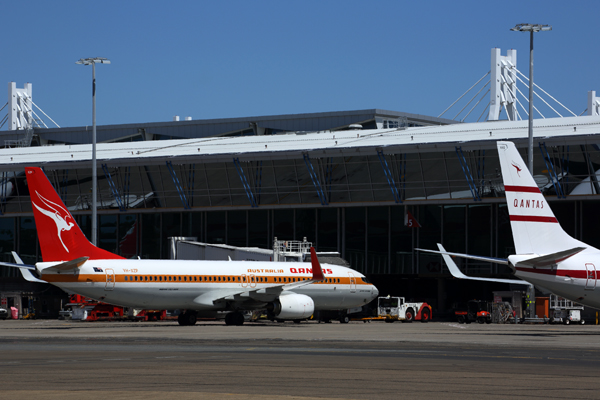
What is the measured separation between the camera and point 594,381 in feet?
48.3

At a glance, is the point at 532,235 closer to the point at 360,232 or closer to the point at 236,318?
the point at 236,318

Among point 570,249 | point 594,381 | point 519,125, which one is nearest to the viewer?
point 594,381

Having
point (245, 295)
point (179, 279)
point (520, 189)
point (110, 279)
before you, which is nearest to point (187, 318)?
point (179, 279)

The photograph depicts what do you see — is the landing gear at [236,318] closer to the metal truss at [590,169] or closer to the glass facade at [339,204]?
the glass facade at [339,204]

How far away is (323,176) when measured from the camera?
60.9 metres

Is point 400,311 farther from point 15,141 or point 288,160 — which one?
point 15,141

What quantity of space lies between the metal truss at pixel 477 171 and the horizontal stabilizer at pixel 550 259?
80.6 feet

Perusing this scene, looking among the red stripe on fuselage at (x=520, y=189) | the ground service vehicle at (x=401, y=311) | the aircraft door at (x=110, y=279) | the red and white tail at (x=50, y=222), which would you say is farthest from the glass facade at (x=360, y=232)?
the red and white tail at (x=50, y=222)

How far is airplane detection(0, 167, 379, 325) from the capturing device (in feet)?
127

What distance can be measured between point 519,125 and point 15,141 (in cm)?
5117

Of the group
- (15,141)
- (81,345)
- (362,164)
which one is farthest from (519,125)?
(15,141)

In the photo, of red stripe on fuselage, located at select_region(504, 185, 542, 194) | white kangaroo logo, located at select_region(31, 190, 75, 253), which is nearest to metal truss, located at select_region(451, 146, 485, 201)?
red stripe on fuselage, located at select_region(504, 185, 542, 194)

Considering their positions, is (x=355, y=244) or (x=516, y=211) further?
(x=355, y=244)

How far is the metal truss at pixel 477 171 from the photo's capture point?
55.6 m
